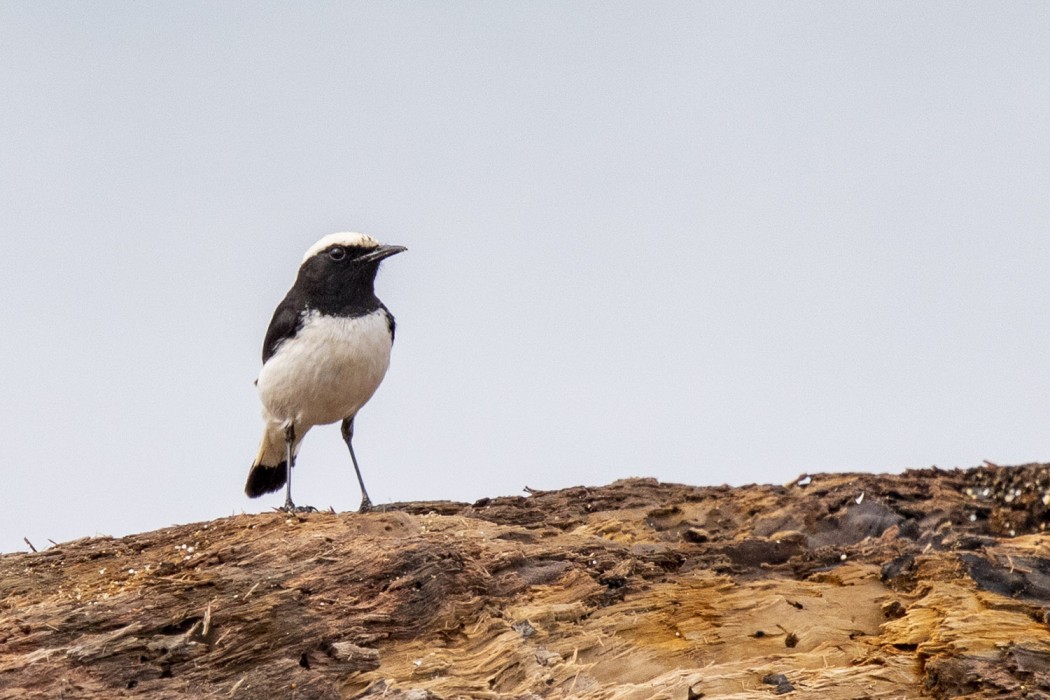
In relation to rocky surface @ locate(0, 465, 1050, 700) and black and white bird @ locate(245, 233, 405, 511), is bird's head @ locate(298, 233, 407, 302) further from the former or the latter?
rocky surface @ locate(0, 465, 1050, 700)

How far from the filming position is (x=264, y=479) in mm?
12133

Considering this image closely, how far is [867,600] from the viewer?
7.75m

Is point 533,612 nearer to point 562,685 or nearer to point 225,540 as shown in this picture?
point 562,685

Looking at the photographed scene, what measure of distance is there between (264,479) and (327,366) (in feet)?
7.01

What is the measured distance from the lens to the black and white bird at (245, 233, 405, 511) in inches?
413

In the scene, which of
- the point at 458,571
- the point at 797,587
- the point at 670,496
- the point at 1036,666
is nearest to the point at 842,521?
the point at 670,496

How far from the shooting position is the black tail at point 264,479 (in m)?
12.1

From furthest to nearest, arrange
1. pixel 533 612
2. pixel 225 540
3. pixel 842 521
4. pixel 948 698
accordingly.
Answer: pixel 842 521, pixel 225 540, pixel 533 612, pixel 948 698

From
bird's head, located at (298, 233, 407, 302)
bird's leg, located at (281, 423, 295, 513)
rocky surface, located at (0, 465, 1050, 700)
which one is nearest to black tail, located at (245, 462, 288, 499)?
bird's leg, located at (281, 423, 295, 513)

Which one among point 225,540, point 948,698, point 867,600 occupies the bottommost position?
point 948,698

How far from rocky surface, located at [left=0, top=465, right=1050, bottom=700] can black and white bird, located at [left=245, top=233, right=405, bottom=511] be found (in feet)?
6.92

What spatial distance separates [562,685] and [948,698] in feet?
6.49

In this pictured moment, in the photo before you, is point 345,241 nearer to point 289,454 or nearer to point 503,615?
point 289,454

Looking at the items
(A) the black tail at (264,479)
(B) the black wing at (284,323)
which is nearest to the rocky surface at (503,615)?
(B) the black wing at (284,323)
